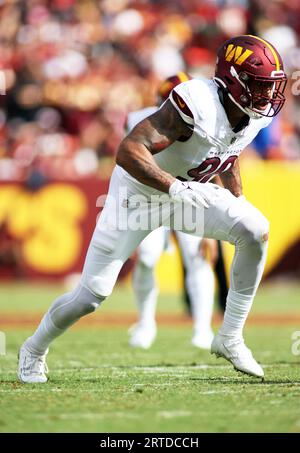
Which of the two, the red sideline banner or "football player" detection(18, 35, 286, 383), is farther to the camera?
the red sideline banner

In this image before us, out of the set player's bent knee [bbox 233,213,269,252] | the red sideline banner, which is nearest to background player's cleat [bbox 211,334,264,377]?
player's bent knee [bbox 233,213,269,252]

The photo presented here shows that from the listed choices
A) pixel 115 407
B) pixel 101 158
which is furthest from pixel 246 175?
pixel 115 407

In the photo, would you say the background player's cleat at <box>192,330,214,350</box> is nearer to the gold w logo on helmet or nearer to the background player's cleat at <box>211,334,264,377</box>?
the background player's cleat at <box>211,334,264,377</box>

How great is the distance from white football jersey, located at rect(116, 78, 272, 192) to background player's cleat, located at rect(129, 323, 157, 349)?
88.7 inches

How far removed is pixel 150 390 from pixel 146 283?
263 cm

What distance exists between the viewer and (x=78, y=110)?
12727 mm

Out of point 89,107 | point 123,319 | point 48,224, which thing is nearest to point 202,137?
point 123,319

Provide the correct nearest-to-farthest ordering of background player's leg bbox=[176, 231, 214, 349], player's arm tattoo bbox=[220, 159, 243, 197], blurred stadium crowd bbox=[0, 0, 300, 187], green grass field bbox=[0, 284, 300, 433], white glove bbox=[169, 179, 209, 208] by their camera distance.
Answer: green grass field bbox=[0, 284, 300, 433], white glove bbox=[169, 179, 209, 208], player's arm tattoo bbox=[220, 159, 243, 197], background player's leg bbox=[176, 231, 214, 349], blurred stadium crowd bbox=[0, 0, 300, 187]

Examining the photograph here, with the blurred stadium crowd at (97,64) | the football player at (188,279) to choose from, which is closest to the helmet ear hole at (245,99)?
the football player at (188,279)

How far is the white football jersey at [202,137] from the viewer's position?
13.6ft

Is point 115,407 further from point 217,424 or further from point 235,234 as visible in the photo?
point 235,234

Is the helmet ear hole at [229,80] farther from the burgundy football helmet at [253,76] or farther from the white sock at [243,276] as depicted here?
the white sock at [243,276]

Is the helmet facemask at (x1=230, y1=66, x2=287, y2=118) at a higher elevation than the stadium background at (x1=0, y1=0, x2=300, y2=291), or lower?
lower

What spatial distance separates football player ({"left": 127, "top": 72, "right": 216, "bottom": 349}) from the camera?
6.50 m
